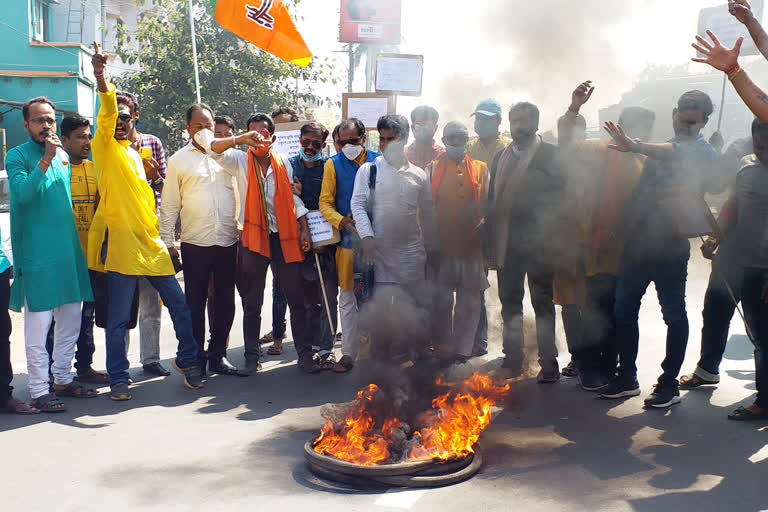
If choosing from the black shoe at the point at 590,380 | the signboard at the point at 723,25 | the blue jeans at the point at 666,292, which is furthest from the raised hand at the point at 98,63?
the signboard at the point at 723,25

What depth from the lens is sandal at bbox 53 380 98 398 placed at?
5824 mm

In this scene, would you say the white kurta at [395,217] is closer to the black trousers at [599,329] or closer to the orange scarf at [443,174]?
the orange scarf at [443,174]

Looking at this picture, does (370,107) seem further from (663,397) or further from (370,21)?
(663,397)

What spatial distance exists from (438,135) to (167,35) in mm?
8166

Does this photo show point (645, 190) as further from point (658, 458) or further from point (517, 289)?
point (658, 458)

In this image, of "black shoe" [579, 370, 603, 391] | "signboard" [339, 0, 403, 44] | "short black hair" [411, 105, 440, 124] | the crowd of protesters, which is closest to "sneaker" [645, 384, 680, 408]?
the crowd of protesters

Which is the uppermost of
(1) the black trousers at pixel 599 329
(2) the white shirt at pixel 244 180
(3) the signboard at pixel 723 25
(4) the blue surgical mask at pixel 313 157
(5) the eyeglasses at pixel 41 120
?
(3) the signboard at pixel 723 25

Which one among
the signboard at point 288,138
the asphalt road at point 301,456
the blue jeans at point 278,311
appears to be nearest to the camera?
the asphalt road at point 301,456

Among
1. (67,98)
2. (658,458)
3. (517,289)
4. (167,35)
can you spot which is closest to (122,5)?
(67,98)


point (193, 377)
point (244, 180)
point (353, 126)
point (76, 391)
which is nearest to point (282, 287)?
point (244, 180)

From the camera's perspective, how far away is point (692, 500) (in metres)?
3.72

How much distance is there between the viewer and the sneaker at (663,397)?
5332mm

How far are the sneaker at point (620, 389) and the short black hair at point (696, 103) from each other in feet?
6.76

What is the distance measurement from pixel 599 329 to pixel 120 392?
3819 millimetres
